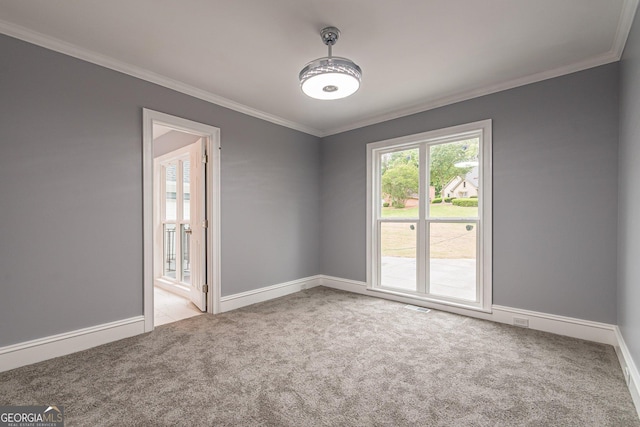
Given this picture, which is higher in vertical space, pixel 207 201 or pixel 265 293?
pixel 207 201

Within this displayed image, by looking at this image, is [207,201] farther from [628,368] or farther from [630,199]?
[628,368]

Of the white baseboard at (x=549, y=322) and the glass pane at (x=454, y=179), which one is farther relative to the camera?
the glass pane at (x=454, y=179)

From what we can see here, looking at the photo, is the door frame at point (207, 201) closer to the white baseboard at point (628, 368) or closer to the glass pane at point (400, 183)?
the glass pane at point (400, 183)

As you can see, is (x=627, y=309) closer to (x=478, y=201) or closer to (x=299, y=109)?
(x=478, y=201)

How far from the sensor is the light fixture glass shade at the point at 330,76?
2.20 m

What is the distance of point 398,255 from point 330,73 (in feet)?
9.04

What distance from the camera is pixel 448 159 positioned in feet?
12.1

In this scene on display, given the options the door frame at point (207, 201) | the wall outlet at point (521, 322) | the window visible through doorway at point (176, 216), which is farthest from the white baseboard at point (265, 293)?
the wall outlet at point (521, 322)

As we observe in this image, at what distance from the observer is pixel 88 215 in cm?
259

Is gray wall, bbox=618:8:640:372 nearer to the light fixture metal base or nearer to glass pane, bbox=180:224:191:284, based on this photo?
the light fixture metal base

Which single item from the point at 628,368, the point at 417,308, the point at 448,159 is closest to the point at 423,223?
the point at 448,159

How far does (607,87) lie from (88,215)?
4766 millimetres

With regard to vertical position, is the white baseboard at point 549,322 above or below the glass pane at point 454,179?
below

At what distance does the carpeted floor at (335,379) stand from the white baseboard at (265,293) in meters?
0.57
